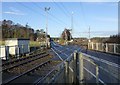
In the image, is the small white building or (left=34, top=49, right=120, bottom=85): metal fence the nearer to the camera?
(left=34, top=49, right=120, bottom=85): metal fence

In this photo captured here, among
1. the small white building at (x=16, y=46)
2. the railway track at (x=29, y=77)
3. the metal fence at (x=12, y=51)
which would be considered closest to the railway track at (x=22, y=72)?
the railway track at (x=29, y=77)

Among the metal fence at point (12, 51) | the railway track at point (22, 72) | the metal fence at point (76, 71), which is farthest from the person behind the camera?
the metal fence at point (12, 51)

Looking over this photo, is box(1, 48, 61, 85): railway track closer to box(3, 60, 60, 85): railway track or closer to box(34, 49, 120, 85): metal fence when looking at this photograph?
box(3, 60, 60, 85): railway track

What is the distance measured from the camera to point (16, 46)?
37.3m

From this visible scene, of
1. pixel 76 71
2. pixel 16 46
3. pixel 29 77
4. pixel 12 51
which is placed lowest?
pixel 29 77

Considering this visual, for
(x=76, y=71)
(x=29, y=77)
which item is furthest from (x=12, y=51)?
(x=76, y=71)

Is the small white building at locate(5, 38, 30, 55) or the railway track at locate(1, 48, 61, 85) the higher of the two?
the small white building at locate(5, 38, 30, 55)

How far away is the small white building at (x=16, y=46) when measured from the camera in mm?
37031

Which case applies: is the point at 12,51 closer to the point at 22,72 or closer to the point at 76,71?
the point at 22,72

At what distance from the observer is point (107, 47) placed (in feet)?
171

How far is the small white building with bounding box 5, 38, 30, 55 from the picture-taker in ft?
121

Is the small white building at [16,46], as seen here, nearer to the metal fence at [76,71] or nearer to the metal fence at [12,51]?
the metal fence at [12,51]

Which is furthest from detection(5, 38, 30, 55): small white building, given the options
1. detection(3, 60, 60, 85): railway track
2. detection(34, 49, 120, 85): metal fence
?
detection(34, 49, 120, 85): metal fence

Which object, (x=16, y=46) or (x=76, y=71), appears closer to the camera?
(x=76, y=71)
